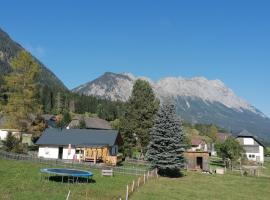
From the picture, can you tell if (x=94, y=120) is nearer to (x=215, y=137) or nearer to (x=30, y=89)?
(x=215, y=137)

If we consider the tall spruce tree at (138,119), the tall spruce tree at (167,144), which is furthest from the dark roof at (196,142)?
the tall spruce tree at (167,144)

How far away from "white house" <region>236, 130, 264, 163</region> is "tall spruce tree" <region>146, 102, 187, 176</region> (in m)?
60.3

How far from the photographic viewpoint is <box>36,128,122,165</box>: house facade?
62.9m

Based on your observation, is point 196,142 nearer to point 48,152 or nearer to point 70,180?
point 48,152

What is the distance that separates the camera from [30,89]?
68062mm

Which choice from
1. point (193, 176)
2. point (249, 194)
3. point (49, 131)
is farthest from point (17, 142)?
point (249, 194)

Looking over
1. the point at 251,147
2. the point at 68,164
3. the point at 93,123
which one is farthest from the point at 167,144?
the point at 93,123

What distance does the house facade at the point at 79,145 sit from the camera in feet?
206

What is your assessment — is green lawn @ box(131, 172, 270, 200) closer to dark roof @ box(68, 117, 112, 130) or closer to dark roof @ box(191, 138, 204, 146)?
dark roof @ box(191, 138, 204, 146)

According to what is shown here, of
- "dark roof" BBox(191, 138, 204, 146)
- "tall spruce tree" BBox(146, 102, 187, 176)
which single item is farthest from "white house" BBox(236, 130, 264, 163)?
"tall spruce tree" BBox(146, 102, 187, 176)

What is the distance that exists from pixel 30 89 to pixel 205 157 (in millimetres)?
29511

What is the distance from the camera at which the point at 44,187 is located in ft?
112

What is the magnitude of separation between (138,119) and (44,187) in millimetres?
40666

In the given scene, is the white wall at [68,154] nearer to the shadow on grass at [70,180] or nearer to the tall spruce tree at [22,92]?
the tall spruce tree at [22,92]
